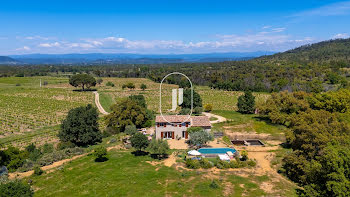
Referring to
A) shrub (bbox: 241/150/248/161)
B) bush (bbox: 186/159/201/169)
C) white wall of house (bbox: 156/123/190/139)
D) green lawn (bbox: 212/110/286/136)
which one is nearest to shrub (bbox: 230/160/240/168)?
shrub (bbox: 241/150/248/161)

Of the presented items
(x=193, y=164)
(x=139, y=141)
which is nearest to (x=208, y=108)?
(x=139, y=141)

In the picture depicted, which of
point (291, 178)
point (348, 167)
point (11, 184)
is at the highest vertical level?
point (348, 167)

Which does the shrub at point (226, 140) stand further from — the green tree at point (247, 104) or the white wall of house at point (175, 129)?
the green tree at point (247, 104)

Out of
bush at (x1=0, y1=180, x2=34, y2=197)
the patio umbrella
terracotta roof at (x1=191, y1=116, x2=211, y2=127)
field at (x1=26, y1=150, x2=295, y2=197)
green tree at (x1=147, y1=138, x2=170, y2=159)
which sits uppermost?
terracotta roof at (x1=191, y1=116, x2=211, y2=127)

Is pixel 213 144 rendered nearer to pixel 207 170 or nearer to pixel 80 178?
pixel 207 170

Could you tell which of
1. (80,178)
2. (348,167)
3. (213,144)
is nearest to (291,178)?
(348,167)

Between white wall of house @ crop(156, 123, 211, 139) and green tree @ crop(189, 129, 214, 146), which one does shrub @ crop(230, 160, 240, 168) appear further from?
white wall of house @ crop(156, 123, 211, 139)

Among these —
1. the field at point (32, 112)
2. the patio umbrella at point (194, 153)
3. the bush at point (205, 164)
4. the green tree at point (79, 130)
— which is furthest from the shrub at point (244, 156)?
the field at point (32, 112)
